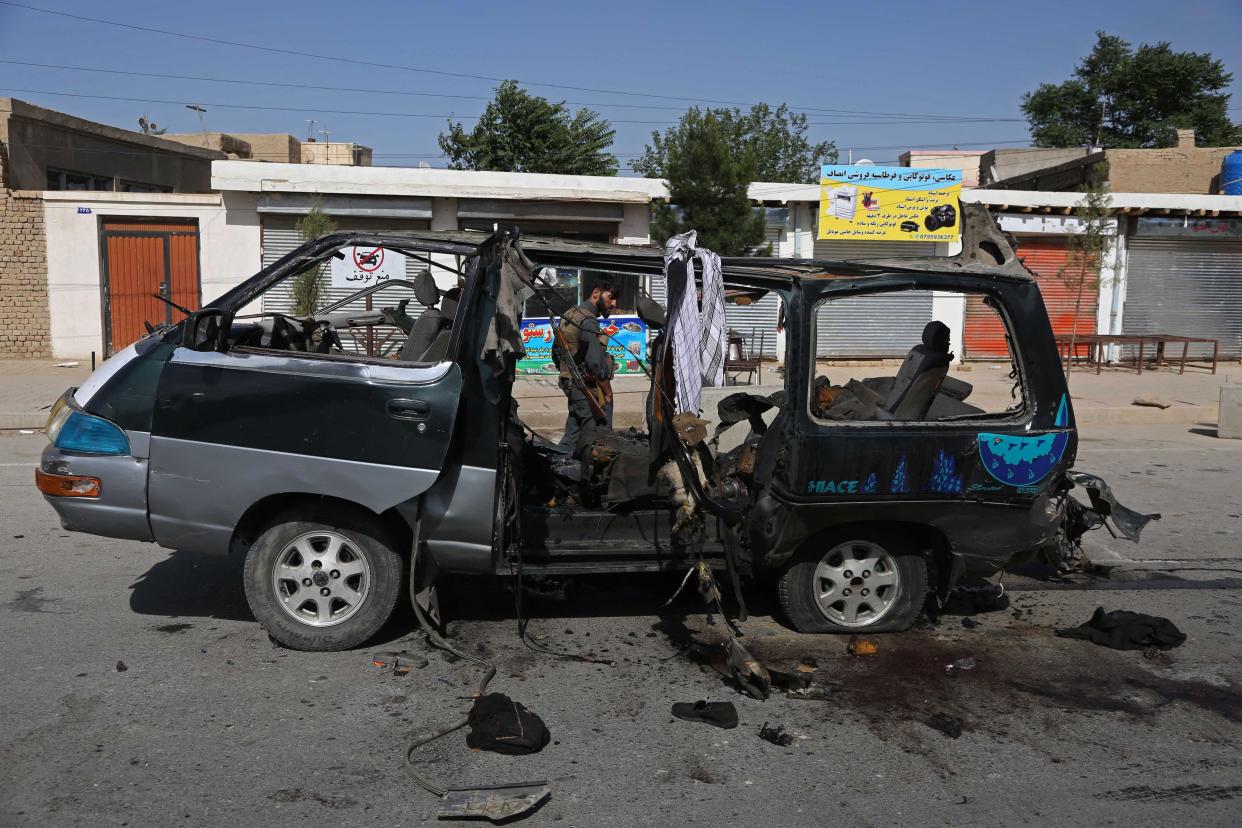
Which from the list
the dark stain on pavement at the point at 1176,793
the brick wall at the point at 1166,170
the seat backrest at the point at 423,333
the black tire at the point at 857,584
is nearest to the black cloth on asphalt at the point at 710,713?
the black tire at the point at 857,584

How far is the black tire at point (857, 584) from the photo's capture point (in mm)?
5352

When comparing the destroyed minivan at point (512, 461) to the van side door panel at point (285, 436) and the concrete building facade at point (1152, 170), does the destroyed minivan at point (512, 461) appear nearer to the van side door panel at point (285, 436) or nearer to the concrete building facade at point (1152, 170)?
the van side door panel at point (285, 436)

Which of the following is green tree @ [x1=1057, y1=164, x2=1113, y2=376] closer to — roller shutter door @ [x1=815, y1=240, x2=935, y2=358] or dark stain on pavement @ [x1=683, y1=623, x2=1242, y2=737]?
roller shutter door @ [x1=815, y1=240, x2=935, y2=358]

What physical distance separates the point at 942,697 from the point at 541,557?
197cm

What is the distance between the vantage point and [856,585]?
5.44 metres

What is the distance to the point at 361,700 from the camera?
177 inches

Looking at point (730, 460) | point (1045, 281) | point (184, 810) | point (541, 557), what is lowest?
point (184, 810)

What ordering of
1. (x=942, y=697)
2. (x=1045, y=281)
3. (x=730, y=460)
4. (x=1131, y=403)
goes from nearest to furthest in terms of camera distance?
(x=942, y=697) < (x=730, y=460) < (x=1131, y=403) < (x=1045, y=281)

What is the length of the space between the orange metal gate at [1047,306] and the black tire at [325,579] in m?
18.0

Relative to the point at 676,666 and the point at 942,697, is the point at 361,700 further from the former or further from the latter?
the point at 942,697

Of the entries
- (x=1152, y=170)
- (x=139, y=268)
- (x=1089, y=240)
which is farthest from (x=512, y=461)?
(x=1152, y=170)

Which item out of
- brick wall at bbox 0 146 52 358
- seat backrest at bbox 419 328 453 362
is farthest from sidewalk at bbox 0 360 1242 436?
seat backrest at bbox 419 328 453 362

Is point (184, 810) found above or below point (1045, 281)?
below

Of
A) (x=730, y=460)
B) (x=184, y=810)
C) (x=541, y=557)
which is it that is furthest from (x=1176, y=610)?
(x=184, y=810)
